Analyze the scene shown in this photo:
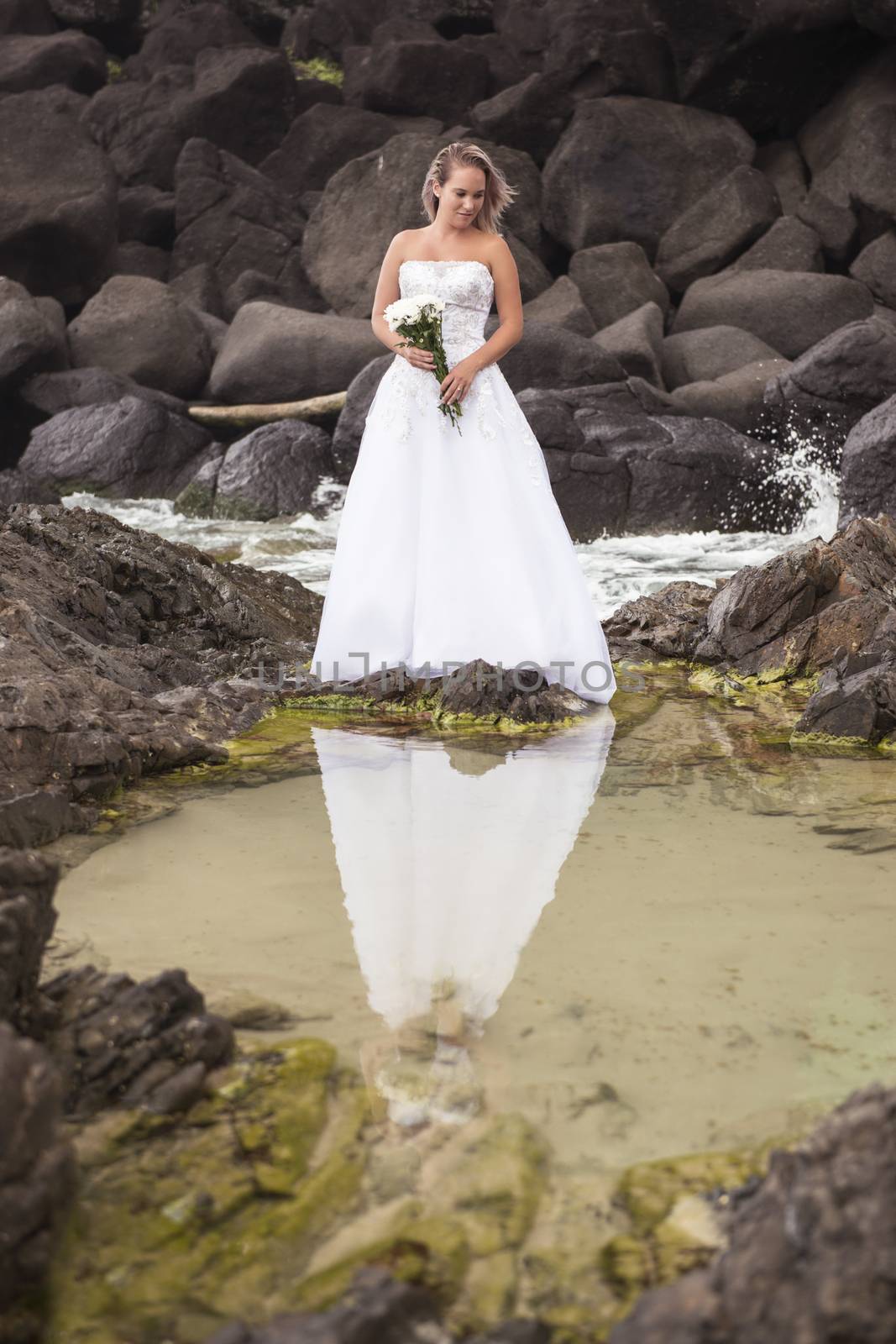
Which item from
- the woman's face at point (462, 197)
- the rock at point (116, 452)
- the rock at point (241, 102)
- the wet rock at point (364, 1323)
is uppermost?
the rock at point (241, 102)

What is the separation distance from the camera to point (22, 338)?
1694 centimetres

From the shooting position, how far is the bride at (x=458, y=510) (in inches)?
229

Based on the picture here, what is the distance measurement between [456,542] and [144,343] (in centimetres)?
1379

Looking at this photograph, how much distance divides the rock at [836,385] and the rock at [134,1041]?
12333mm

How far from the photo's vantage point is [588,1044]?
2676 millimetres

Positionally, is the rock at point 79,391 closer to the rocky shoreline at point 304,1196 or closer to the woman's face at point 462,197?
the woman's face at point 462,197

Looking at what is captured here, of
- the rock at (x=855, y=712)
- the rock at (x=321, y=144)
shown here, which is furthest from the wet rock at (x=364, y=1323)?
the rock at (x=321, y=144)

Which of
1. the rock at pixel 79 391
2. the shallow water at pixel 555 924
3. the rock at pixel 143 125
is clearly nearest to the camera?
the shallow water at pixel 555 924

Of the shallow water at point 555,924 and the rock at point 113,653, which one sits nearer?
the shallow water at point 555,924

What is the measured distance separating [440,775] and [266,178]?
2097 centimetres

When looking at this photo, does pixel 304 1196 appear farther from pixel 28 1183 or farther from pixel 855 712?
pixel 855 712

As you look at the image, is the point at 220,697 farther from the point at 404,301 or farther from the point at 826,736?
the point at 826,736

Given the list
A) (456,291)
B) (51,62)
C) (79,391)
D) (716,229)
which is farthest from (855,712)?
(51,62)

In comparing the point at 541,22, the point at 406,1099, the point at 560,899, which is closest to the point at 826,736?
the point at 560,899
